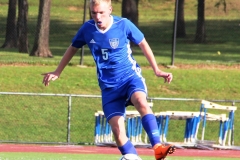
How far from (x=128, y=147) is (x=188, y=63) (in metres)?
13.6

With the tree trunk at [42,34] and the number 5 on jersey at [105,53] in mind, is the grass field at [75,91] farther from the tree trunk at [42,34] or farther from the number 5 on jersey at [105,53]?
the number 5 on jersey at [105,53]

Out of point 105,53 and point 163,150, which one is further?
point 105,53

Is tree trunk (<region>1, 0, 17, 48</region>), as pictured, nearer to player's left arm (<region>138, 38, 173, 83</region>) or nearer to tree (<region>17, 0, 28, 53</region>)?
tree (<region>17, 0, 28, 53</region>)

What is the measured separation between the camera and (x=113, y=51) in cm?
693

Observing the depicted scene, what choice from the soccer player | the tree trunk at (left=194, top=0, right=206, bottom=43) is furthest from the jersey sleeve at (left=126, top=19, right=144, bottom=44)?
the tree trunk at (left=194, top=0, right=206, bottom=43)

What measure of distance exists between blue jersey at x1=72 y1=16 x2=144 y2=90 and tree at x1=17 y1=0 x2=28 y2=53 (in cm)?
1909

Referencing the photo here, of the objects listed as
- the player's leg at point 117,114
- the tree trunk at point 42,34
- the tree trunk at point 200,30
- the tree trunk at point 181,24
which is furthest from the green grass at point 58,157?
the tree trunk at point 181,24

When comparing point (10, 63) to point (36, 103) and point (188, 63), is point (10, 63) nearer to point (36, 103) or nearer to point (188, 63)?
point (36, 103)

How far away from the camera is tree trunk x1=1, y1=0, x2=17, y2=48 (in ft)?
91.6

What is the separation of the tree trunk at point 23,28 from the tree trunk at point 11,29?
663 mm

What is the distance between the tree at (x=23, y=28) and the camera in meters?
26.2

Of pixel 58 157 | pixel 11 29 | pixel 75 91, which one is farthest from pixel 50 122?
pixel 11 29

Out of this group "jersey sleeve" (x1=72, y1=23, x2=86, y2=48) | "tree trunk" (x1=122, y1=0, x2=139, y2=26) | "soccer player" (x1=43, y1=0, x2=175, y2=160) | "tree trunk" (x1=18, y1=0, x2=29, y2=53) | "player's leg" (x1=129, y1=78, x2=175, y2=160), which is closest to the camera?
"player's leg" (x1=129, y1=78, x2=175, y2=160)

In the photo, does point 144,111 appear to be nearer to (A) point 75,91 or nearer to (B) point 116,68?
(B) point 116,68
